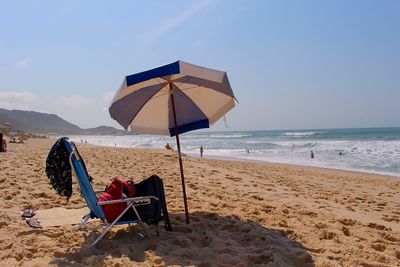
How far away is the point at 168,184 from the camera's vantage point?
7.50m

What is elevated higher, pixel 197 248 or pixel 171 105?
pixel 171 105

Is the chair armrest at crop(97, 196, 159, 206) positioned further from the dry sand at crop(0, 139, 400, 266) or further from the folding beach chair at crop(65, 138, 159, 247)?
the dry sand at crop(0, 139, 400, 266)

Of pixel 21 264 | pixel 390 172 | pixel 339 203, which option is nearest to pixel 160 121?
pixel 21 264

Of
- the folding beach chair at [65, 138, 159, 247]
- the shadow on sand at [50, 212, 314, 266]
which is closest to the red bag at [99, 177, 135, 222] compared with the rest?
the folding beach chair at [65, 138, 159, 247]

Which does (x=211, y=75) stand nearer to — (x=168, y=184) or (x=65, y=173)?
(x=65, y=173)

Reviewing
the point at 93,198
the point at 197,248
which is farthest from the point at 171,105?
the point at 197,248

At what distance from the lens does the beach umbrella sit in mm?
4594

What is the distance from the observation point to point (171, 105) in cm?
530

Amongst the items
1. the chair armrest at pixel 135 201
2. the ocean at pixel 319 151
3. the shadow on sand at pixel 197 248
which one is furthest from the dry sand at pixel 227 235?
the ocean at pixel 319 151

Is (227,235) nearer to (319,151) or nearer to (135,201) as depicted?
(135,201)

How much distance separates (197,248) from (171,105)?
233 centimetres

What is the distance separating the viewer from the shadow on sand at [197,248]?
10.7ft

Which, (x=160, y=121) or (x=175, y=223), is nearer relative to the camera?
(x=175, y=223)

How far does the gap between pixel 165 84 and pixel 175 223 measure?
68.7 inches
